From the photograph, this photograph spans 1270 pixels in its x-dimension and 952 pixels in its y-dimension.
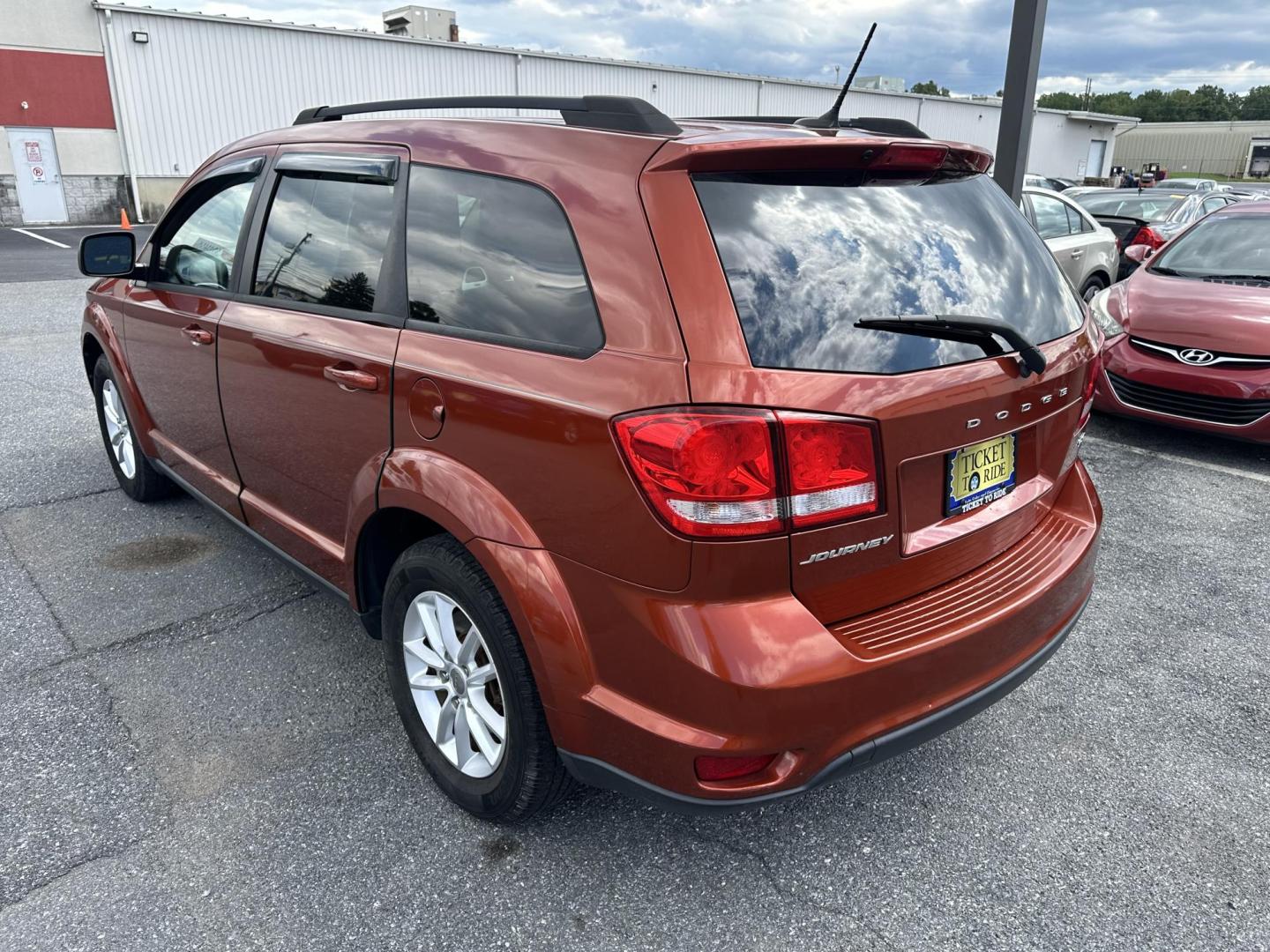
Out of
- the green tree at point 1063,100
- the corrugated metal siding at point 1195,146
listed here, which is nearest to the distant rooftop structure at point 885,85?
the corrugated metal siding at point 1195,146

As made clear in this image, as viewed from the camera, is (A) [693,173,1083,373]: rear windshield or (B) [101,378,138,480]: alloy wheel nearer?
(A) [693,173,1083,373]: rear windshield

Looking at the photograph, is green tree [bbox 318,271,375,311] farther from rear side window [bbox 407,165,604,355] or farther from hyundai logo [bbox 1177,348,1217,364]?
hyundai logo [bbox 1177,348,1217,364]

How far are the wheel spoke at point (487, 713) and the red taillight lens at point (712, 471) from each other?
0.87 metres

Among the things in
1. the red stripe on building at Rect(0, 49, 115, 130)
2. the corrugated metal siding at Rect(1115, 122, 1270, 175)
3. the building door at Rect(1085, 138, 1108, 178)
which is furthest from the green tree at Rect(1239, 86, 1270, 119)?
the red stripe on building at Rect(0, 49, 115, 130)

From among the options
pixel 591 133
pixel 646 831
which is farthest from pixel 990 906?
pixel 591 133

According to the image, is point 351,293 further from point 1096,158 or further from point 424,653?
point 1096,158

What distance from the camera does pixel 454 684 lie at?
8.13 feet

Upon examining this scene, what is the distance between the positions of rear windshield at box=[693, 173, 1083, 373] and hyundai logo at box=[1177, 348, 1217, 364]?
396 centimetres

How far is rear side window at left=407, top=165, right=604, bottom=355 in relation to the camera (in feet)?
6.81

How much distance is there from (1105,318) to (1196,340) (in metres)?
0.74

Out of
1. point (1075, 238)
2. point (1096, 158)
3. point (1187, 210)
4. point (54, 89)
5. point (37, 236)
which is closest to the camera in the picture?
point (1075, 238)

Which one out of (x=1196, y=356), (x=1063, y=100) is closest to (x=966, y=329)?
(x=1196, y=356)

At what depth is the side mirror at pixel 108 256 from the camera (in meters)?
3.84

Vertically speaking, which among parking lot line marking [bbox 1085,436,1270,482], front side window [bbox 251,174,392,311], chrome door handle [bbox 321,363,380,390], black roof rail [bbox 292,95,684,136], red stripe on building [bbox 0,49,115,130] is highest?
red stripe on building [bbox 0,49,115,130]
